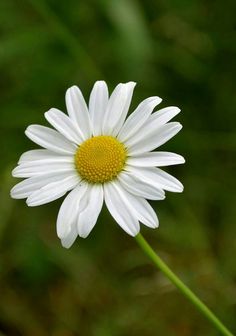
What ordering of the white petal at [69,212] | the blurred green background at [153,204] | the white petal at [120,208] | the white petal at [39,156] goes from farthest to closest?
the blurred green background at [153,204] → the white petal at [39,156] → the white petal at [69,212] → the white petal at [120,208]

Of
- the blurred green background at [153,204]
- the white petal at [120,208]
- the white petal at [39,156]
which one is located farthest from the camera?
the blurred green background at [153,204]

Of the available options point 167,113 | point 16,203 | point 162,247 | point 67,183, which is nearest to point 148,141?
point 167,113

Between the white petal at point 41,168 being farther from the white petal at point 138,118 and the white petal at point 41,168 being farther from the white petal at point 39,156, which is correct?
the white petal at point 138,118

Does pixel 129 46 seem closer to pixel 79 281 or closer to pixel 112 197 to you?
pixel 79 281

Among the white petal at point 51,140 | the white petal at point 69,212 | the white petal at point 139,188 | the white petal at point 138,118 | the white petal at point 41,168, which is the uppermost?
the white petal at point 51,140

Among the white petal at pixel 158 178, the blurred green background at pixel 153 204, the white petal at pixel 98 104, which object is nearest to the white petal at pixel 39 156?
the white petal at pixel 98 104

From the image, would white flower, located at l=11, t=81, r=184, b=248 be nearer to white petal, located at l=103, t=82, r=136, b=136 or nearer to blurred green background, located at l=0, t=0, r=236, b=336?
white petal, located at l=103, t=82, r=136, b=136
